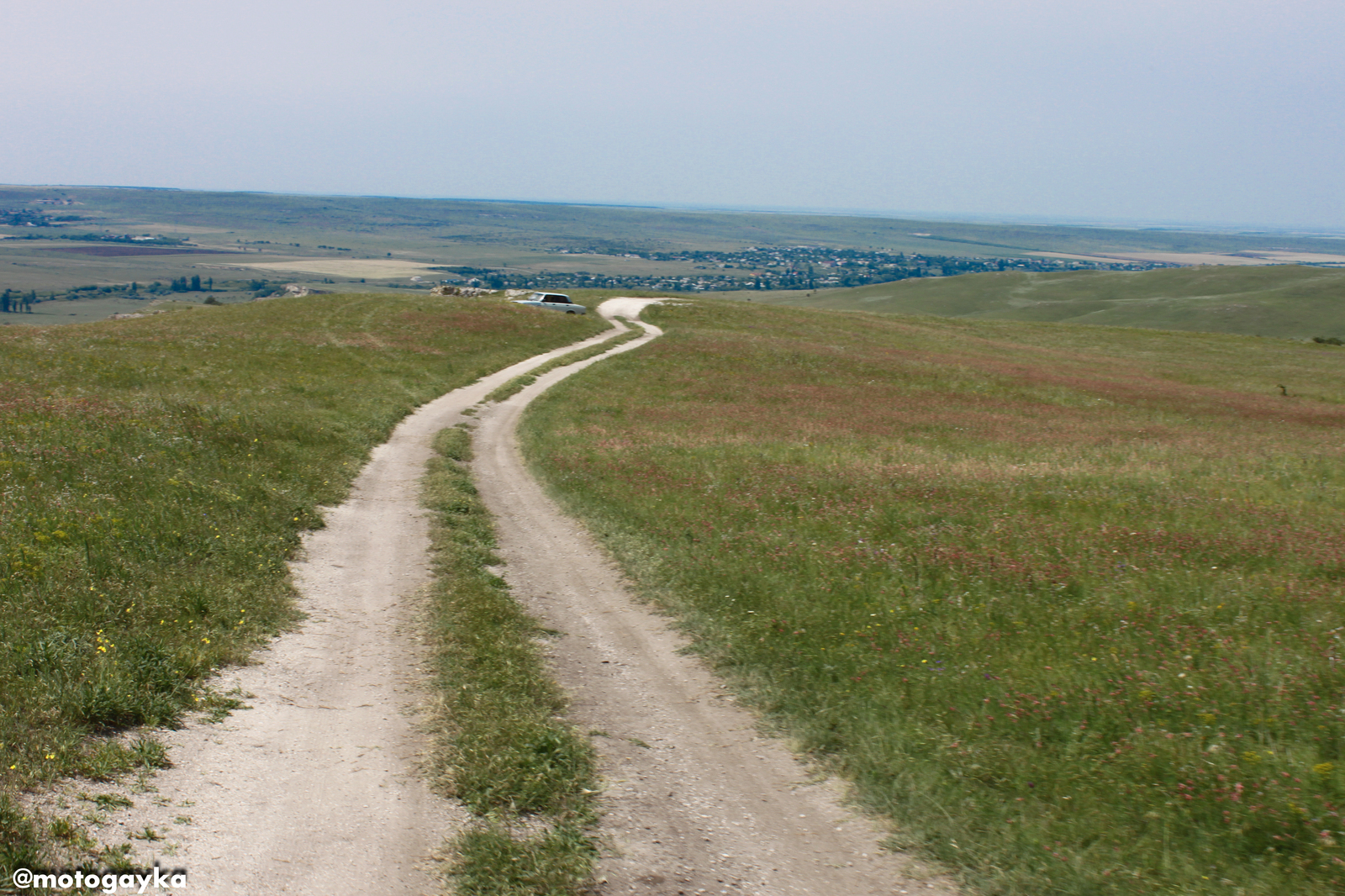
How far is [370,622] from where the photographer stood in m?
11.4

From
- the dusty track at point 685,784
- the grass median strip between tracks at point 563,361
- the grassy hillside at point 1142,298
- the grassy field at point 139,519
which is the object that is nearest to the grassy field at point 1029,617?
the dusty track at point 685,784

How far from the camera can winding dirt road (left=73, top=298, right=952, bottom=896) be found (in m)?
6.24

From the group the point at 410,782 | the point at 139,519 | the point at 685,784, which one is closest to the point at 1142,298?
the point at 139,519

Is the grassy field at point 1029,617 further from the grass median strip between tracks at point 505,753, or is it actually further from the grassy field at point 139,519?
the grassy field at point 139,519

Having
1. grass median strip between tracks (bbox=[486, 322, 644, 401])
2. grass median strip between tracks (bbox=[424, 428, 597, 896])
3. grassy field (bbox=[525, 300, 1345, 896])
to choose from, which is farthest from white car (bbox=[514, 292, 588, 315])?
grass median strip between tracks (bbox=[424, 428, 597, 896])

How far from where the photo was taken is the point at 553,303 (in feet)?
220

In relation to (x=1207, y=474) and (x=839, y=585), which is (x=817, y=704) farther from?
(x=1207, y=474)

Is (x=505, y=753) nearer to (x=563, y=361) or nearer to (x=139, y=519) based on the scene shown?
(x=139, y=519)

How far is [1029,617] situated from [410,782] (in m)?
7.88

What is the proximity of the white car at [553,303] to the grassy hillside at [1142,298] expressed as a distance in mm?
83446

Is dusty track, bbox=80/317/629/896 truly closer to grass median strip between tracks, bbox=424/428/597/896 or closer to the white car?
grass median strip between tracks, bbox=424/428/597/896

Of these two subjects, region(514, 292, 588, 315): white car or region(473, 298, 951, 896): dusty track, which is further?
region(514, 292, 588, 315): white car

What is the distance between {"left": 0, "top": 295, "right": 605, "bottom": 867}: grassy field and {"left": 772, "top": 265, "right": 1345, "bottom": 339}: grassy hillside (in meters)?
125

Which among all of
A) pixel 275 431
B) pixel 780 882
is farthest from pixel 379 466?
pixel 780 882
